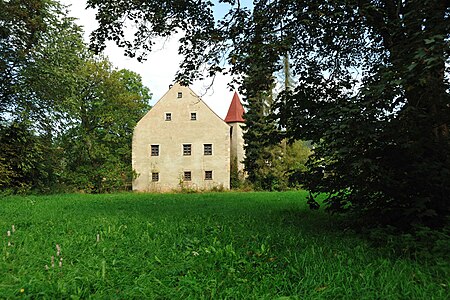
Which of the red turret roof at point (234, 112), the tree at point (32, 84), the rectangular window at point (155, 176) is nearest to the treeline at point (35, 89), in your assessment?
the tree at point (32, 84)

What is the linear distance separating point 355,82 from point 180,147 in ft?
79.5

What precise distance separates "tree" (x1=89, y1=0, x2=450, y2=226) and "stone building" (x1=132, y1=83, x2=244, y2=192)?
Answer: 22433mm

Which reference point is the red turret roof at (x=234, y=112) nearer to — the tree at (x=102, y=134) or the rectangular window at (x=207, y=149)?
the rectangular window at (x=207, y=149)

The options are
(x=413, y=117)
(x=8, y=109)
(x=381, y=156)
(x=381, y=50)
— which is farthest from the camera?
(x=8, y=109)

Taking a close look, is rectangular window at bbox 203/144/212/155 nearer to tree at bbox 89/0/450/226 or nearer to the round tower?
the round tower

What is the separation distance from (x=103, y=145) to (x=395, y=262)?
2986cm

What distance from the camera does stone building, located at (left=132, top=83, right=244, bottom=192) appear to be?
29047mm

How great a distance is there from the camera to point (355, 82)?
6.29 meters

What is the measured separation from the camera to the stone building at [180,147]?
29047 mm

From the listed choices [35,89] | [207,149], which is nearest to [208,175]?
[207,149]

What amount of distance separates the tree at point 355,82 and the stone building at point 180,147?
22.4 m

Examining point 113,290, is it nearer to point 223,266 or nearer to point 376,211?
point 223,266

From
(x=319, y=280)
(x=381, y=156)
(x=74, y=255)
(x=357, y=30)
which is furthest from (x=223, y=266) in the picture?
(x=357, y=30)

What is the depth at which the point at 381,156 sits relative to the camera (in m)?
4.87
